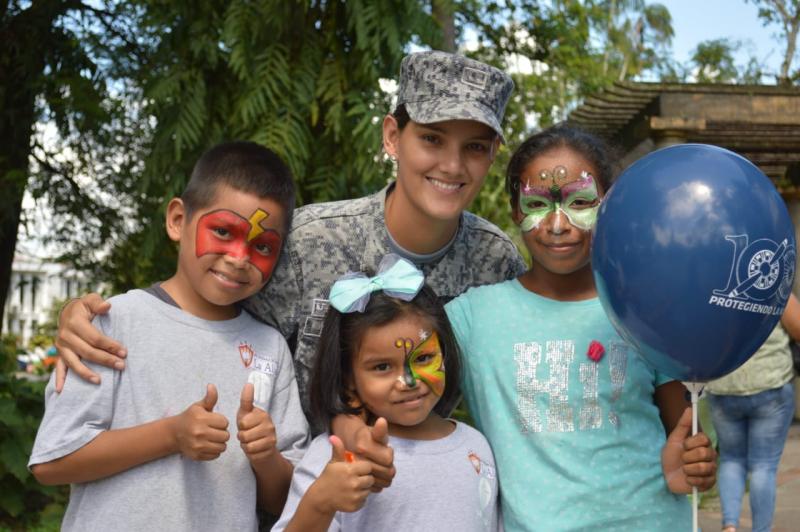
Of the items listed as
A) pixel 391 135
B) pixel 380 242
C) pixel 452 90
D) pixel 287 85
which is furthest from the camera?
pixel 287 85

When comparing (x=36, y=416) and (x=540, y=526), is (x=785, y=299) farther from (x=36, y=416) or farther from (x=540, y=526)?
(x=36, y=416)

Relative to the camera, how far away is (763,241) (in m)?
2.23

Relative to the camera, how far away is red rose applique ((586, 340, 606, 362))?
2623mm

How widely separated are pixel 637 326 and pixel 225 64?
348cm

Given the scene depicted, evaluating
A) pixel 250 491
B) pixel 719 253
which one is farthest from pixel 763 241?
pixel 250 491

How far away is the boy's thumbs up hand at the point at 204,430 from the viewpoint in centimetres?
233

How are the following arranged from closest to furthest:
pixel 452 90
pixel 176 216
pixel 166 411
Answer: pixel 166 411 → pixel 176 216 → pixel 452 90

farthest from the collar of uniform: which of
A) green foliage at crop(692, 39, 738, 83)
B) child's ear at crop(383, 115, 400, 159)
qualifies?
green foliage at crop(692, 39, 738, 83)

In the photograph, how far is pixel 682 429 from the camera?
245cm

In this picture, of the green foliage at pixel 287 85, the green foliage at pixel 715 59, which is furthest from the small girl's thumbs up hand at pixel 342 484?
the green foliage at pixel 715 59

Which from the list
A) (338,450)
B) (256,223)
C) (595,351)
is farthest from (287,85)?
(338,450)

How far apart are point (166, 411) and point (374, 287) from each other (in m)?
0.66

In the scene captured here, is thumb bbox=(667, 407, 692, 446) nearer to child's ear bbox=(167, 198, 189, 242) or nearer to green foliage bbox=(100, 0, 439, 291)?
child's ear bbox=(167, 198, 189, 242)

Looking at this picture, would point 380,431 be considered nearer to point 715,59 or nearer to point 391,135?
point 391,135
